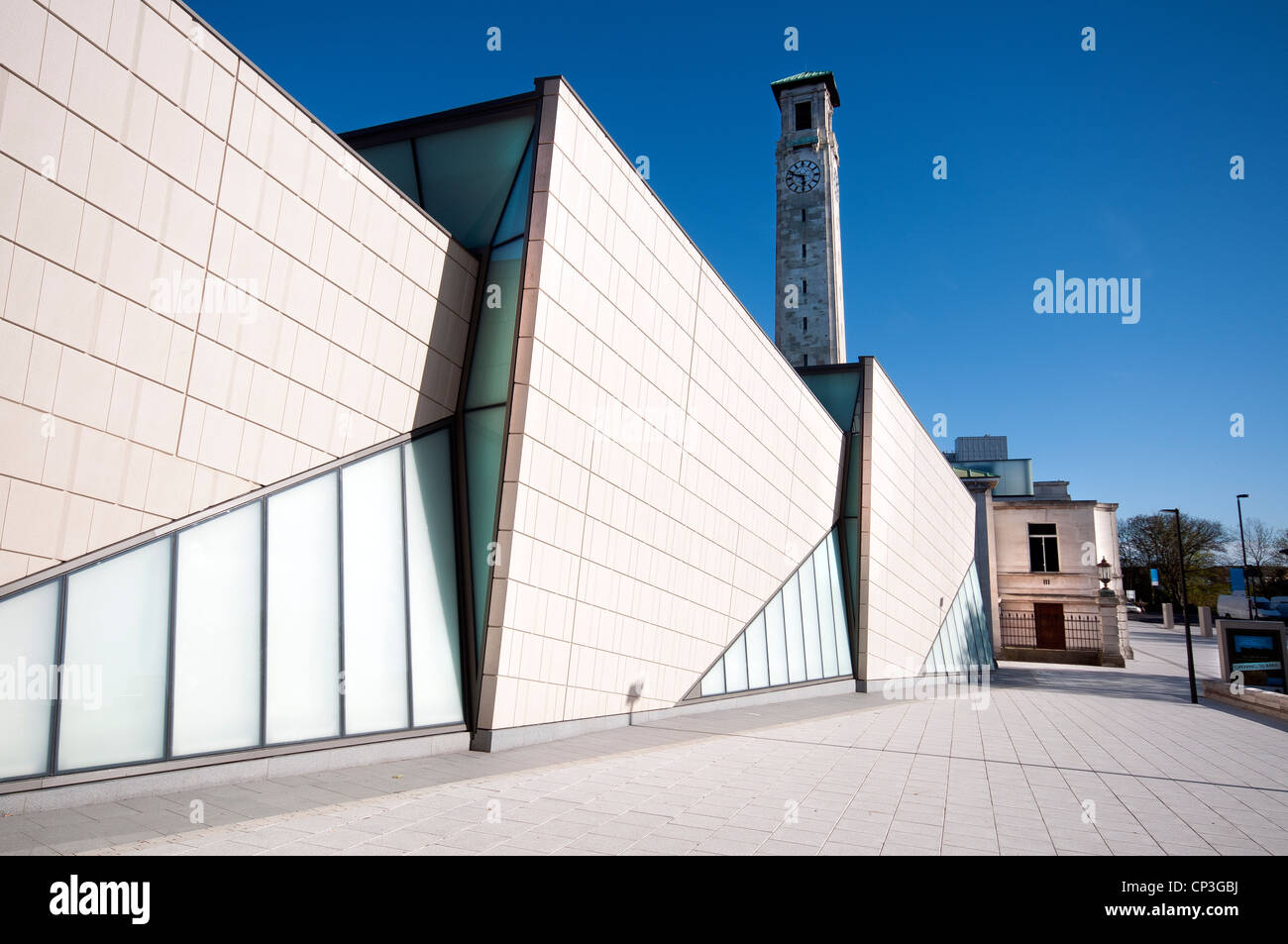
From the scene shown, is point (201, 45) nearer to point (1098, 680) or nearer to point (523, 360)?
point (523, 360)

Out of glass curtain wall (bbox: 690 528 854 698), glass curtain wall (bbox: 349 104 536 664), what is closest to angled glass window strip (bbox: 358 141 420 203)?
glass curtain wall (bbox: 349 104 536 664)

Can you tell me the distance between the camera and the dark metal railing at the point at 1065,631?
46.3 m

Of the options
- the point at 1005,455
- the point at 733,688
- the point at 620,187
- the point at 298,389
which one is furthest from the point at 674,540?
the point at 1005,455

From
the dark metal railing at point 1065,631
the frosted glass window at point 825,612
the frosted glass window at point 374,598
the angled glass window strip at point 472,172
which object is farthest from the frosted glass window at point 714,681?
the dark metal railing at point 1065,631

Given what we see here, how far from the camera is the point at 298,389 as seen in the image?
10.0 m

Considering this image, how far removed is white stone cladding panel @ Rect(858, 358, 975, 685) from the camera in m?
25.4

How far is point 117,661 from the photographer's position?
25.6ft

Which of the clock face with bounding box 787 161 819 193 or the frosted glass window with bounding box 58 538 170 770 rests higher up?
the clock face with bounding box 787 161 819 193

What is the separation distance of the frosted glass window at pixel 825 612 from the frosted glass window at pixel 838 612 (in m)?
0.26

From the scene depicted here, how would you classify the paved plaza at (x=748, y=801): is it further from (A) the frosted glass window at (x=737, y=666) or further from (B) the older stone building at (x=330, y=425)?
(A) the frosted glass window at (x=737, y=666)

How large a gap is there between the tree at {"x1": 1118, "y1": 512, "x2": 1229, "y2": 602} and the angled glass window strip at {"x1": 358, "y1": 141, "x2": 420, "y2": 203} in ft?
254

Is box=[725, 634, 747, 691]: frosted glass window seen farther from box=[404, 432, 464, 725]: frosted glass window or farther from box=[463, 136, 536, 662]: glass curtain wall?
box=[404, 432, 464, 725]: frosted glass window

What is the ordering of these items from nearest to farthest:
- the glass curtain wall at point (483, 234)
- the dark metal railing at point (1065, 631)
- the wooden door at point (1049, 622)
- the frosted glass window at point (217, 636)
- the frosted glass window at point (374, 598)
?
1. the frosted glass window at point (217, 636)
2. the frosted glass window at point (374, 598)
3. the glass curtain wall at point (483, 234)
4. the dark metal railing at point (1065, 631)
5. the wooden door at point (1049, 622)

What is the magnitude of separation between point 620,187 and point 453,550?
6.97 m
